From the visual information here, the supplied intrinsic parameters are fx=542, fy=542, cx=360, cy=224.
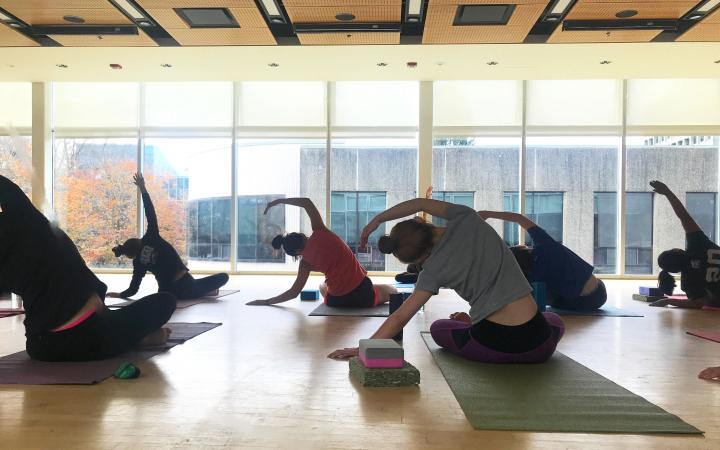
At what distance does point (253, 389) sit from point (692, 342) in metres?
2.46

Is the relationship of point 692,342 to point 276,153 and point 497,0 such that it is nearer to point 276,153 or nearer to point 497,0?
point 497,0

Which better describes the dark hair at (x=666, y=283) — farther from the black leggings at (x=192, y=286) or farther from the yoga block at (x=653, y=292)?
the black leggings at (x=192, y=286)

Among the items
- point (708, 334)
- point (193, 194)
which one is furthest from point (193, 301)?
point (193, 194)

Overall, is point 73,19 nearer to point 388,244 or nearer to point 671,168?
point 388,244

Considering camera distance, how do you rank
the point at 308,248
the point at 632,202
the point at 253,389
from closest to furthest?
1. the point at 253,389
2. the point at 308,248
3. the point at 632,202

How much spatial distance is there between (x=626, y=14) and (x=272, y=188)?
5.22m

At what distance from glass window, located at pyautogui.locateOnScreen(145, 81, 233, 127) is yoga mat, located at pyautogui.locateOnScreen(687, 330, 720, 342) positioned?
6798 millimetres

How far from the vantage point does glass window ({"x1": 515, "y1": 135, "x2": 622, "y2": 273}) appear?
8008mm

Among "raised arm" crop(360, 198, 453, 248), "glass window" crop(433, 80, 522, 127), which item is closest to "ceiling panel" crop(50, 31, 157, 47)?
"glass window" crop(433, 80, 522, 127)

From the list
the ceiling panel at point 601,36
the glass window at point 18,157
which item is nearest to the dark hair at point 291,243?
the ceiling panel at point 601,36

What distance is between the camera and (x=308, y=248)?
427 cm

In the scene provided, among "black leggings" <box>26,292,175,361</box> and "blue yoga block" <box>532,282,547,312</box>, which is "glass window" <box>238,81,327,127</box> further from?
"black leggings" <box>26,292,175,361</box>

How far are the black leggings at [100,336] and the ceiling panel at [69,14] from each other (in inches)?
151

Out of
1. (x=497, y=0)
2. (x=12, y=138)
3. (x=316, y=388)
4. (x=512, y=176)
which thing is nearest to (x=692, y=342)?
(x=316, y=388)
